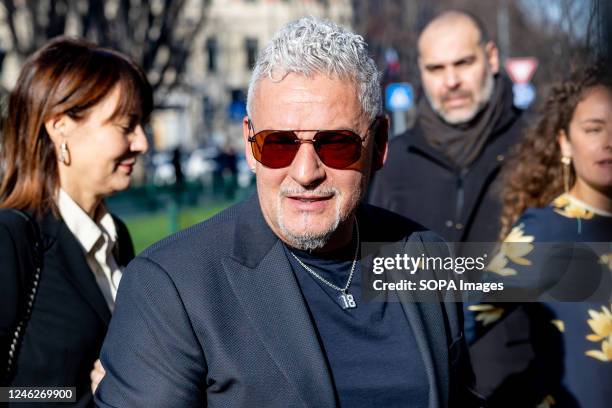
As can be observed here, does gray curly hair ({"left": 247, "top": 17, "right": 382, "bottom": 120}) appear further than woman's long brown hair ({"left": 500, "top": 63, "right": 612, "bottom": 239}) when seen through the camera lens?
No

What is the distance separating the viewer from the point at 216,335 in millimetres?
1965

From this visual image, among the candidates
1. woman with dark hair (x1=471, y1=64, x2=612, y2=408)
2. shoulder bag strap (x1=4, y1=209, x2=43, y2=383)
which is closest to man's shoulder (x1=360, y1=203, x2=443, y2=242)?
woman with dark hair (x1=471, y1=64, x2=612, y2=408)

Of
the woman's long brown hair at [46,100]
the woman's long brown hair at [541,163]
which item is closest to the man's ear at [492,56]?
the woman's long brown hair at [541,163]

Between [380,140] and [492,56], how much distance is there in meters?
2.58

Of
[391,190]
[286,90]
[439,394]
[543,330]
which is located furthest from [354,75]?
[391,190]

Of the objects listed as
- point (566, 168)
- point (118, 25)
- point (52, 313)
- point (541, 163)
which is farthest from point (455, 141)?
point (118, 25)

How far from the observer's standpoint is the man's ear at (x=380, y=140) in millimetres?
2279

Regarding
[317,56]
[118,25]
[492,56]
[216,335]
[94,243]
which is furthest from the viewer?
[118,25]

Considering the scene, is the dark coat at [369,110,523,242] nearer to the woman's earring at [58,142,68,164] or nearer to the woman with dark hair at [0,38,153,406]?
the woman with dark hair at [0,38,153,406]

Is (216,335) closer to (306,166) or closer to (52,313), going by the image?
(306,166)

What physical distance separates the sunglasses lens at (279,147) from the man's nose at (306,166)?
0.01 metres

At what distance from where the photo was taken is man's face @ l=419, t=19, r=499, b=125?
4434 millimetres

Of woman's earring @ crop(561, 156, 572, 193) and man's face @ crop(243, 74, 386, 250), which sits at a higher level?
man's face @ crop(243, 74, 386, 250)

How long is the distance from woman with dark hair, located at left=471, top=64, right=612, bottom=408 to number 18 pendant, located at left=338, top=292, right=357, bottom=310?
0.93m
